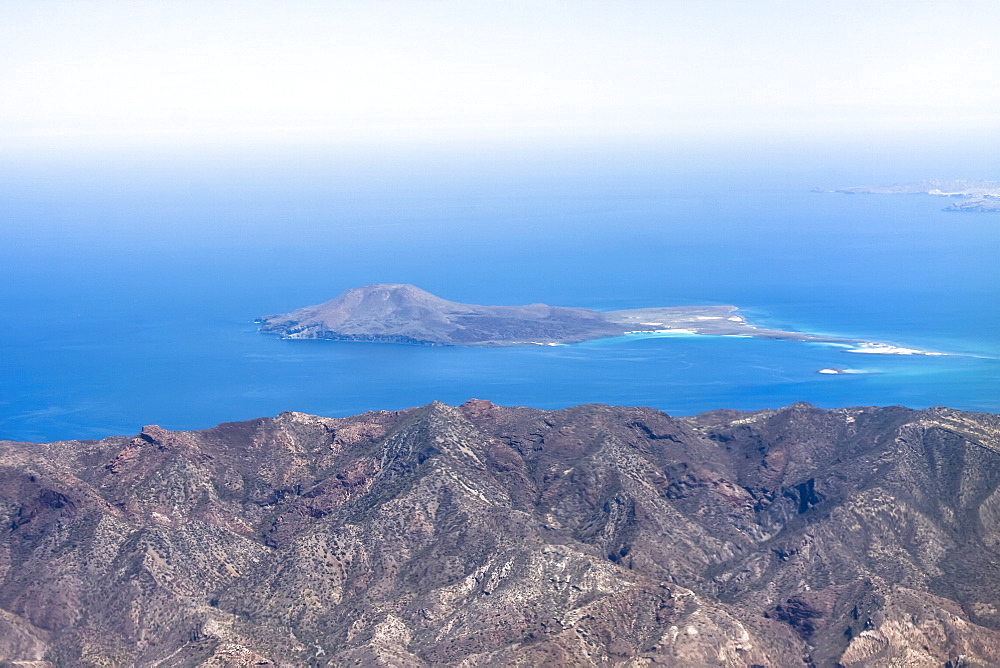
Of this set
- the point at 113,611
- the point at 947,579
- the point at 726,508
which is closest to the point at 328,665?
the point at 113,611

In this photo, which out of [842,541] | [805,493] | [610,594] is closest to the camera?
[610,594]

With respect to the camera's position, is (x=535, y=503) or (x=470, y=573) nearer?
(x=470, y=573)

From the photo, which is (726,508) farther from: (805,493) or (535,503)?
(535,503)

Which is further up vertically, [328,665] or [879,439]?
[879,439]

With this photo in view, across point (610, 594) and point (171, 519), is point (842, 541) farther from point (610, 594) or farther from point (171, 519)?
point (171, 519)

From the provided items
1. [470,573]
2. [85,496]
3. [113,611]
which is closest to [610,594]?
[470,573]

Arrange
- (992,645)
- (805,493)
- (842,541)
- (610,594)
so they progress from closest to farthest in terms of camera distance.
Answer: (992,645), (610,594), (842,541), (805,493)
